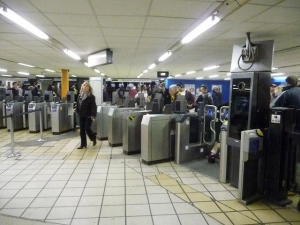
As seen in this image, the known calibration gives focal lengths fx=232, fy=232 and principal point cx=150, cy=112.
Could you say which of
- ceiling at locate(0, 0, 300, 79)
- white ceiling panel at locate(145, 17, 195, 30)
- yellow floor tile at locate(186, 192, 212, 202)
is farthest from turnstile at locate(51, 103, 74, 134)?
yellow floor tile at locate(186, 192, 212, 202)

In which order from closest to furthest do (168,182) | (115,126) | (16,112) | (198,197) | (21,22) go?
(198,197) < (168,182) < (21,22) < (115,126) < (16,112)

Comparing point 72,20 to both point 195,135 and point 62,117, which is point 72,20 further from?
point 62,117

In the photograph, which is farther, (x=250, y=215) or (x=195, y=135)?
(x=195, y=135)

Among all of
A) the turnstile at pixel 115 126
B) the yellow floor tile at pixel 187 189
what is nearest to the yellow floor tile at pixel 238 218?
the yellow floor tile at pixel 187 189

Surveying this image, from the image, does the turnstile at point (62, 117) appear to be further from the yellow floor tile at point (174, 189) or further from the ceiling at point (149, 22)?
the yellow floor tile at point (174, 189)

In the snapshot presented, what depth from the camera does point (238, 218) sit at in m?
2.72

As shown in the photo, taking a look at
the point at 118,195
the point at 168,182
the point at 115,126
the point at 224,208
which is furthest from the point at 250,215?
the point at 115,126

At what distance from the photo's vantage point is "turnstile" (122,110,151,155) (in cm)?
521

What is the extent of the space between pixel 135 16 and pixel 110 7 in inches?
18.7

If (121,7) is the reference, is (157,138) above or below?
below

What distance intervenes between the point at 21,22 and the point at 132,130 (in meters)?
2.94

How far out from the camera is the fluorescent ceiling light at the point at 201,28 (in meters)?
3.50

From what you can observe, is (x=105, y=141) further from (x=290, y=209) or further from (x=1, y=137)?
(x=290, y=209)

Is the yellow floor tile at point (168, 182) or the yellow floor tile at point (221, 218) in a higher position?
the yellow floor tile at point (168, 182)
